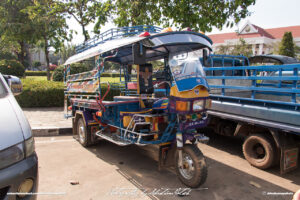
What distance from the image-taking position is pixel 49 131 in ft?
21.0

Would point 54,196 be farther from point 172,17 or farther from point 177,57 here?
point 172,17

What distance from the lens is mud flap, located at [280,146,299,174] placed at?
3.60 metres

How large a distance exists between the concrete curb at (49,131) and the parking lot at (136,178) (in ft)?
4.38

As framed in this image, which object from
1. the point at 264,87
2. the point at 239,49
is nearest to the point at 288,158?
the point at 264,87

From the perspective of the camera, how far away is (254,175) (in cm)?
382

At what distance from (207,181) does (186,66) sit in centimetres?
201

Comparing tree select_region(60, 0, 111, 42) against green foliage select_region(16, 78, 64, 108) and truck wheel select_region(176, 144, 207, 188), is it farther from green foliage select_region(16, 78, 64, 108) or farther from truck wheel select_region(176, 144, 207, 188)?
truck wheel select_region(176, 144, 207, 188)

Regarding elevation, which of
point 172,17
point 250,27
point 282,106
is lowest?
point 282,106

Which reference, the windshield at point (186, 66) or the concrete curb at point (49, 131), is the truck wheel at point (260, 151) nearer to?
the windshield at point (186, 66)

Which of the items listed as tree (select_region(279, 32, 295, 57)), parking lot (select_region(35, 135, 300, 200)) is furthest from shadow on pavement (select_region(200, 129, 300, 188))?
tree (select_region(279, 32, 295, 57))

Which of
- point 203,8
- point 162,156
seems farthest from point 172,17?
point 162,156

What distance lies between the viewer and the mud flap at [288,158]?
360 centimetres

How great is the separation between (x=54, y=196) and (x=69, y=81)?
3664mm

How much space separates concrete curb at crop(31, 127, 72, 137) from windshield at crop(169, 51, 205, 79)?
4.62 m
